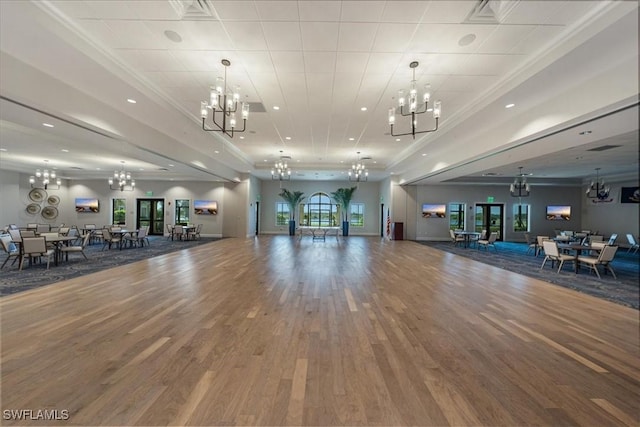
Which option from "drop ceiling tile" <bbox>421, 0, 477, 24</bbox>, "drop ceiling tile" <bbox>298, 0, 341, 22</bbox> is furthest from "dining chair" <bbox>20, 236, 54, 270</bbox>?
"drop ceiling tile" <bbox>421, 0, 477, 24</bbox>

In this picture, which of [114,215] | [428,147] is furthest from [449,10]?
[114,215]

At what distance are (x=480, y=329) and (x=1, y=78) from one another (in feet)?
21.7

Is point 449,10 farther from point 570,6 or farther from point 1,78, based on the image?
A: point 1,78

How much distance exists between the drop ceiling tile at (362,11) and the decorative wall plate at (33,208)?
420cm

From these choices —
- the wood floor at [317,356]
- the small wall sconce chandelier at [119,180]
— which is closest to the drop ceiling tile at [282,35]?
the wood floor at [317,356]

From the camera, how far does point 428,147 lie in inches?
374

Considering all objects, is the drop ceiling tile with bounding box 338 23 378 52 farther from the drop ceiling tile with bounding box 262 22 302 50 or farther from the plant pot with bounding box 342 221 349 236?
the plant pot with bounding box 342 221 349 236

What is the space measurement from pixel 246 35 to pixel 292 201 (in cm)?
1338

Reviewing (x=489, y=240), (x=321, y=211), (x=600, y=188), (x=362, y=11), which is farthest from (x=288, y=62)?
(x=321, y=211)

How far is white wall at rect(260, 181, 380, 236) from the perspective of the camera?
18.4 metres

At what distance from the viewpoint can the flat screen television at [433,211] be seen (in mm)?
15070

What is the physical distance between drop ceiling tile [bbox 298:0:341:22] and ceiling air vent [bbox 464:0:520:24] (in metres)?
1.69

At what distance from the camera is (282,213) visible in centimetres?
1847

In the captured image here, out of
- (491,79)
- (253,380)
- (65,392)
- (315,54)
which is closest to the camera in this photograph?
(65,392)
